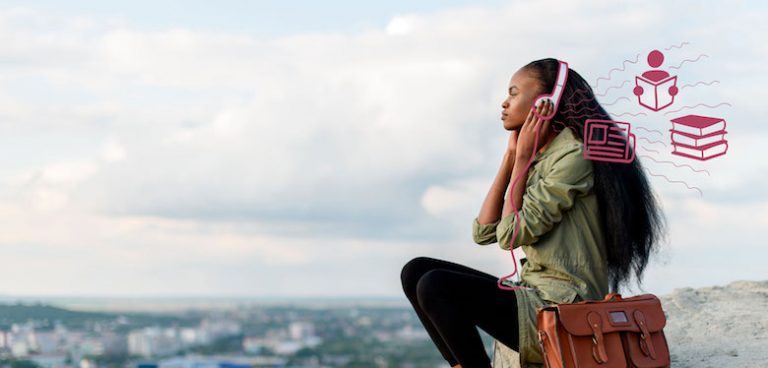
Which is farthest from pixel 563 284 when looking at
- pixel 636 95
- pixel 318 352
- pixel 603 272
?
pixel 318 352

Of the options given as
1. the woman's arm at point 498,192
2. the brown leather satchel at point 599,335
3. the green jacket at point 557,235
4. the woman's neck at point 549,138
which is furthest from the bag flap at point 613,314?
the woman's neck at point 549,138

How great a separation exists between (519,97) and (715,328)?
249 centimetres

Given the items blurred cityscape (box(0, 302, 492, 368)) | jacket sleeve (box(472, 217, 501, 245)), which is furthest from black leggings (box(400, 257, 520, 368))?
blurred cityscape (box(0, 302, 492, 368))

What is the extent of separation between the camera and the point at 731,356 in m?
5.31

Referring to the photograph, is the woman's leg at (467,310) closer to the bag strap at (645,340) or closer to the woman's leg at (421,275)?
the woman's leg at (421,275)

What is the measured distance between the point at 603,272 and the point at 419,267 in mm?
851

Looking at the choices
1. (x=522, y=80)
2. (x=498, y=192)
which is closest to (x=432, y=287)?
(x=498, y=192)

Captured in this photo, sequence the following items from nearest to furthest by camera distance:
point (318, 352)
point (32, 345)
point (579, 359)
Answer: point (579, 359) < point (32, 345) < point (318, 352)

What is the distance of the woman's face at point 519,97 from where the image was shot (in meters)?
4.30

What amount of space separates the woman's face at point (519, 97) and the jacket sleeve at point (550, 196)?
0.87ft

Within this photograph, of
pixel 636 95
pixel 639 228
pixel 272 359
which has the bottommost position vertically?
pixel 272 359

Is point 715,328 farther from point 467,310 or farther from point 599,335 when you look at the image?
point 467,310

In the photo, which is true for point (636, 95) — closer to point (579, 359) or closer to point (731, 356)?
point (579, 359)

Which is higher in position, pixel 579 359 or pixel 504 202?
pixel 504 202
